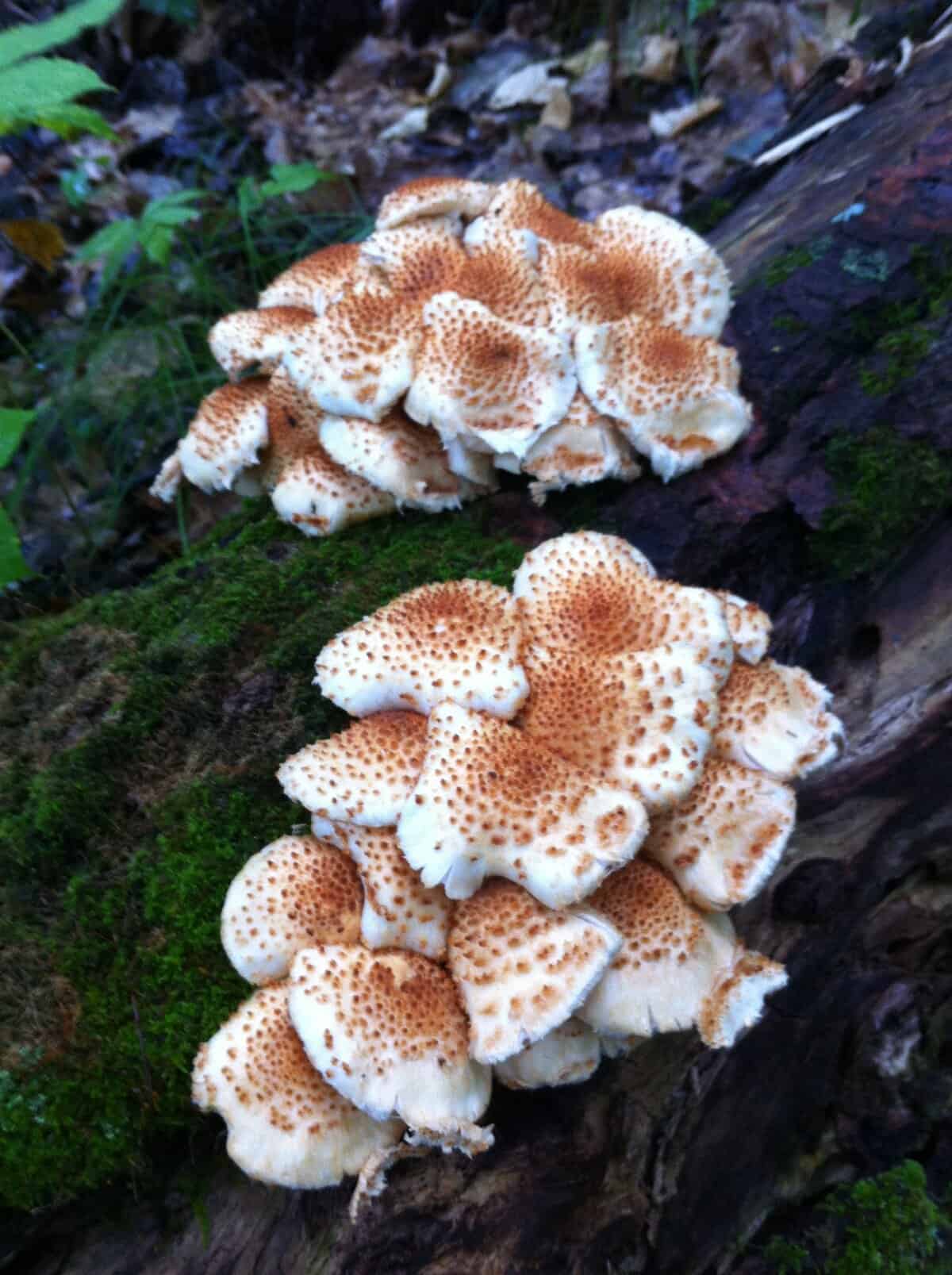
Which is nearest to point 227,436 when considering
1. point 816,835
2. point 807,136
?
point 816,835

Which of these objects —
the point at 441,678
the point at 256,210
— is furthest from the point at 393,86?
the point at 441,678

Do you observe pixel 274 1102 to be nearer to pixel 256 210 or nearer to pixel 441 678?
pixel 441 678

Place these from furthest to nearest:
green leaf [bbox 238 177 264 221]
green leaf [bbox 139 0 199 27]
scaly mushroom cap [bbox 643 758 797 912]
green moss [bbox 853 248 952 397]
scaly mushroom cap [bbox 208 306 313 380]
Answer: green leaf [bbox 139 0 199 27] < green leaf [bbox 238 177 264 221] < scaly mushroom cap [bbox 208 306 313 380] < green moss [bbox 853 248 952 397] < scaly mushroom cap [bbox 643 758 797 912]

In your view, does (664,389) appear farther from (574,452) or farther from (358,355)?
(358,355)

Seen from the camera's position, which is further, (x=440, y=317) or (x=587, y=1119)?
(x=440, y=317)

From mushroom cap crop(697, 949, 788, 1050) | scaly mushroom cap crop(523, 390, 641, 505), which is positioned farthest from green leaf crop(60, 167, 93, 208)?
mushroom cap crop(697, 949, 788, 1050)

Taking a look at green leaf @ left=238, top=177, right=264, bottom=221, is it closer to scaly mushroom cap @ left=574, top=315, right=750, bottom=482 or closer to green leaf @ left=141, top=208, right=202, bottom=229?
green leaf @ left=141, top=208, right=202, bottom=229
